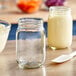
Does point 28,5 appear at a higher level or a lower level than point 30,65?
higher

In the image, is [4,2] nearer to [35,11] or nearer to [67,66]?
[35,11]

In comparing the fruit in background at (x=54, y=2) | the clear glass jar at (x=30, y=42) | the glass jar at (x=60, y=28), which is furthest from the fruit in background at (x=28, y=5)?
the clear glass jar at (x=30, y=42)

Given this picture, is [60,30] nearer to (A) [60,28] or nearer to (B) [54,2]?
(A) [60,28]

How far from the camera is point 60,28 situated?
1415 millimetres

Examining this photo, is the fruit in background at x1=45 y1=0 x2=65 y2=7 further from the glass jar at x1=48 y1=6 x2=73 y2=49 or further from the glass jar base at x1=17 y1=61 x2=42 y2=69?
the glass jar base at x1=17 y1=61 x2=42 y2=69

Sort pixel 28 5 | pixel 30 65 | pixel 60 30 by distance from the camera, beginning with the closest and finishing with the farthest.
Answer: pixel 30 65 < pixel 60 30 < pixel 28 5

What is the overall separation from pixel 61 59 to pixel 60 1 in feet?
4.98

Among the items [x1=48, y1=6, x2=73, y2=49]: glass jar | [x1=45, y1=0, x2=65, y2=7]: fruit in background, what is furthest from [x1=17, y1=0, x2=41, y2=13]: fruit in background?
[x1=48, y1=6, x2=73, y2=49]: glass jar

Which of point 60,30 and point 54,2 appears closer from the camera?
point 60,30

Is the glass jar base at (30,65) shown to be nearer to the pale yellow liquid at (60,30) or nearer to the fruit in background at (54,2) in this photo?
the pale yellow liquid at (60,30)

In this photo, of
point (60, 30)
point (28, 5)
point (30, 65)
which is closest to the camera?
point (30, 65)

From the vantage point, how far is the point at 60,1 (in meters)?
2.70

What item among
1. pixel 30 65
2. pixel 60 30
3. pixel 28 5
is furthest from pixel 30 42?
pixel 28 5

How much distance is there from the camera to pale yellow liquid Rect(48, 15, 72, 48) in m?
1.42
